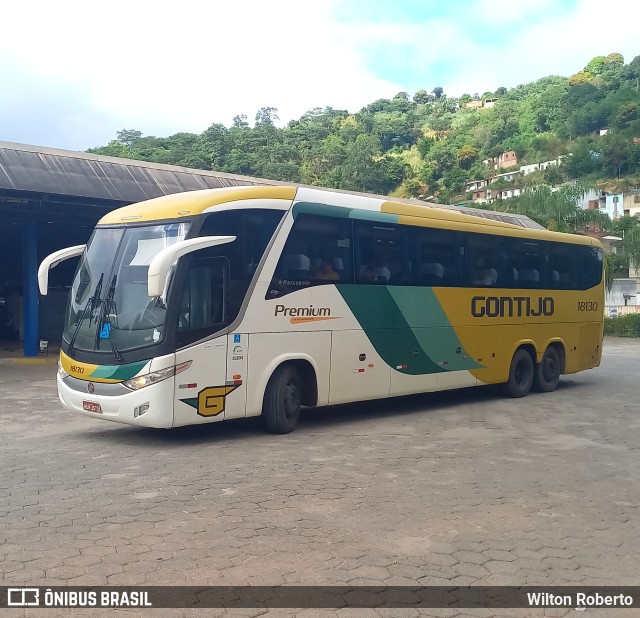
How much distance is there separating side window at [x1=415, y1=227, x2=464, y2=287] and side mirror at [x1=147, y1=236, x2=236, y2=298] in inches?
167

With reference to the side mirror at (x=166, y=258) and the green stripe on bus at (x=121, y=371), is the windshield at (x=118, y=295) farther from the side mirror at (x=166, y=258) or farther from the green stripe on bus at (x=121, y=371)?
the side mirror at (x=166, y=258)

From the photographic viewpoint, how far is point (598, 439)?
9984 mm

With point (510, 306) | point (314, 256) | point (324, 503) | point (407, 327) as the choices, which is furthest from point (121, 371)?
point (510, 306)

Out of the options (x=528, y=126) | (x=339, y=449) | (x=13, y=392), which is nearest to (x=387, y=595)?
(x=339, y=449)

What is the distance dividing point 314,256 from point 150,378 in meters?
3.01

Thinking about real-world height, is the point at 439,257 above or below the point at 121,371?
above

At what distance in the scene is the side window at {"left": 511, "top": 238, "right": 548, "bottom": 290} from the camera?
14.2 metres

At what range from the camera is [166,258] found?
8.29 meters

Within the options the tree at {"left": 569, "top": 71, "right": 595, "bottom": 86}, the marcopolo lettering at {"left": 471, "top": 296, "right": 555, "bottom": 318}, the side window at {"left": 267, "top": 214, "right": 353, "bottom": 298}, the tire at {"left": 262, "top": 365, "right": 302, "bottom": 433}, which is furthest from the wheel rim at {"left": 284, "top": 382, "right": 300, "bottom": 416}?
the tree at {"left": 569, "top": 71, "right": 595, "bottom": 86}

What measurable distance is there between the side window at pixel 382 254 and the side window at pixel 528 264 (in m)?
3.20

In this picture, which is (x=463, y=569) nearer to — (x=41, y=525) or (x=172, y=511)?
(x=172, y=511)

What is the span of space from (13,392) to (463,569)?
1210cm

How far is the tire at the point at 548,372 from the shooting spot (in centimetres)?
1515

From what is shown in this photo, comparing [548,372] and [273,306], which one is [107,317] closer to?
[273,306]
